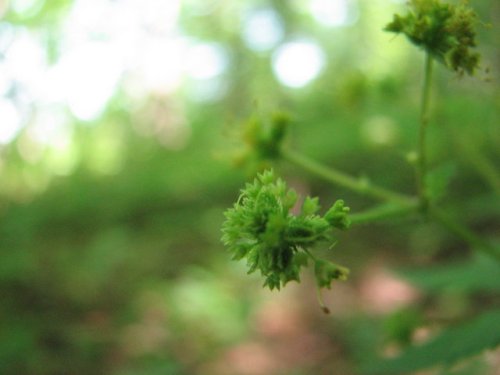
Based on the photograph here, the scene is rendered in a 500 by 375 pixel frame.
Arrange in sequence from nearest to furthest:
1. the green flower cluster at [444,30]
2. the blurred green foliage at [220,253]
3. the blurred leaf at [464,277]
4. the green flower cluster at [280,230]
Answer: the green flower cluster at [280,230], the green flower cluster at [444,30], the blurred leaf at [464,277], the blurred green foliage at [220,253]

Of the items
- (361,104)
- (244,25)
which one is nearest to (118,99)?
(244,25)

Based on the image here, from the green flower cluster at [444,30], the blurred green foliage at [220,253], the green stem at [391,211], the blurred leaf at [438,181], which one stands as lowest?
the green stem at [391,211]

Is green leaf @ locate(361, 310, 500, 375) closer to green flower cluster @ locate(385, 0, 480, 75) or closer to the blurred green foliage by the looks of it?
the blurred green foliage

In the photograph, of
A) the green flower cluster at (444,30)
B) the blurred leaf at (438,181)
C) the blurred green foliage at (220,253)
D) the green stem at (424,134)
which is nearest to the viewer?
the green flower cluster at (444,30)

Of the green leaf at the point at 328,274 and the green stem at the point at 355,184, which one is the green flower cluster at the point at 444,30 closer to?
Result: the green stem at the point at 355,184

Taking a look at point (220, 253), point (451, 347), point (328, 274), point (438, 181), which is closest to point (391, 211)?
point (438, 181)

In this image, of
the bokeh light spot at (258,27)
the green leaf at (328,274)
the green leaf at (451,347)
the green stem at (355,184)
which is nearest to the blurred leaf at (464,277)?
the green leaf at (451,347)

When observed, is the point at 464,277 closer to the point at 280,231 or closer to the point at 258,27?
the point at 280,231
